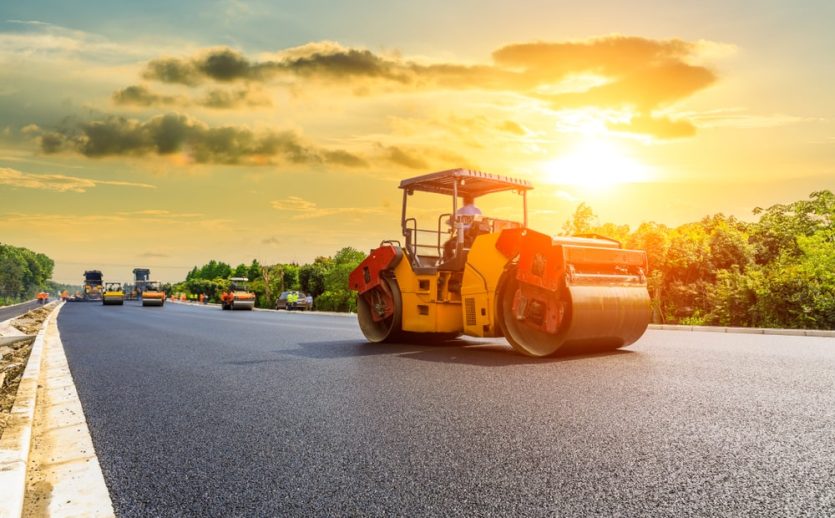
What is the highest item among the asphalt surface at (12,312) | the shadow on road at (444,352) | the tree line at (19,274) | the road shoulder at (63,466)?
the tree line at (19,274)

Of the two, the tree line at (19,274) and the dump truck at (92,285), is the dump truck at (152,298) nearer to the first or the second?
the dump truck at (92,285)

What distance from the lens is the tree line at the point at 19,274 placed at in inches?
4830

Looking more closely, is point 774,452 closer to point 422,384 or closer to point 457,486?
point 457,486

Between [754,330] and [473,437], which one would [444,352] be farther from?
[754,330]

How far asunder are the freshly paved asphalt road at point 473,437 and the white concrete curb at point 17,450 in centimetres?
43

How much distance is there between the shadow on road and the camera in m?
8.39

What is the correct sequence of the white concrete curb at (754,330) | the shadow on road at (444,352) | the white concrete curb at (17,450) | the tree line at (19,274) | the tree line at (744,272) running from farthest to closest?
the tree line at (19,274) → the tree line at (744,272) → the white concrete curb at (754,330) → the shadow on road at (444,352) → the white concrete curb at (17,450)

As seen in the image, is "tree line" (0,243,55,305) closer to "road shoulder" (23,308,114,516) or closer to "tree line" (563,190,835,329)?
"tree line" (563,190,835,329)

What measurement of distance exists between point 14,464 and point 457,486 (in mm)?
2521

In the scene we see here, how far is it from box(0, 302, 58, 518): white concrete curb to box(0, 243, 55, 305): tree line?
85.9m

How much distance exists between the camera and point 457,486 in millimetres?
3236

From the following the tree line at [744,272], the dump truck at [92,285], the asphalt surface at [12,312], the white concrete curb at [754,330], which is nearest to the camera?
the white concrete curb at [754,330]

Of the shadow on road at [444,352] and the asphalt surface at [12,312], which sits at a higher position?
the shadow on road at [444,352]

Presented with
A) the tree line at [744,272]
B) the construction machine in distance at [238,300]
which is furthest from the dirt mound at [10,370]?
the construction machine in distance at [238,300]
